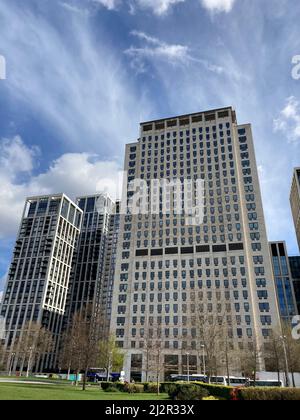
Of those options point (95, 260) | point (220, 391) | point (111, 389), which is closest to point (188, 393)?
point (220, 391)

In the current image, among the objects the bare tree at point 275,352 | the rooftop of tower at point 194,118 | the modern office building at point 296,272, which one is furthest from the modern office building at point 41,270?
the modern office building at point 296,272

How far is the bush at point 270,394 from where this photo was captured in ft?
62.8

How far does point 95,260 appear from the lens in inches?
6772

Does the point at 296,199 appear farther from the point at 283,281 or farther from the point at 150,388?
the point at 150,388

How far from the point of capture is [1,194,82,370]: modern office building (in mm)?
135750

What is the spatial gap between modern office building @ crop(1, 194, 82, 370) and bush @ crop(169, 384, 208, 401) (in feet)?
375

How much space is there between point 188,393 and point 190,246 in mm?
69508

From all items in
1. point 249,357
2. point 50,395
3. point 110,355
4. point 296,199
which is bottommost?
point 50,395

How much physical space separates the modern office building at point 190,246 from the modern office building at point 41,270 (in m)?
57.8

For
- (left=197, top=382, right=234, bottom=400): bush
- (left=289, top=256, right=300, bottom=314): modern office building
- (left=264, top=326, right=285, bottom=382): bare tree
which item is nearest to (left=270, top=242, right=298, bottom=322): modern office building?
(left=289, top=256, right=300, bottom=314): modern office building

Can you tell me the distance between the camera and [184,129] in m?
113

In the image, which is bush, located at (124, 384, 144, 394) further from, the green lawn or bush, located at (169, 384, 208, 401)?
bush, located at (169, 384, 208, 401)

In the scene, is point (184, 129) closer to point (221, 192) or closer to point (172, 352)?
point (221, 192)
